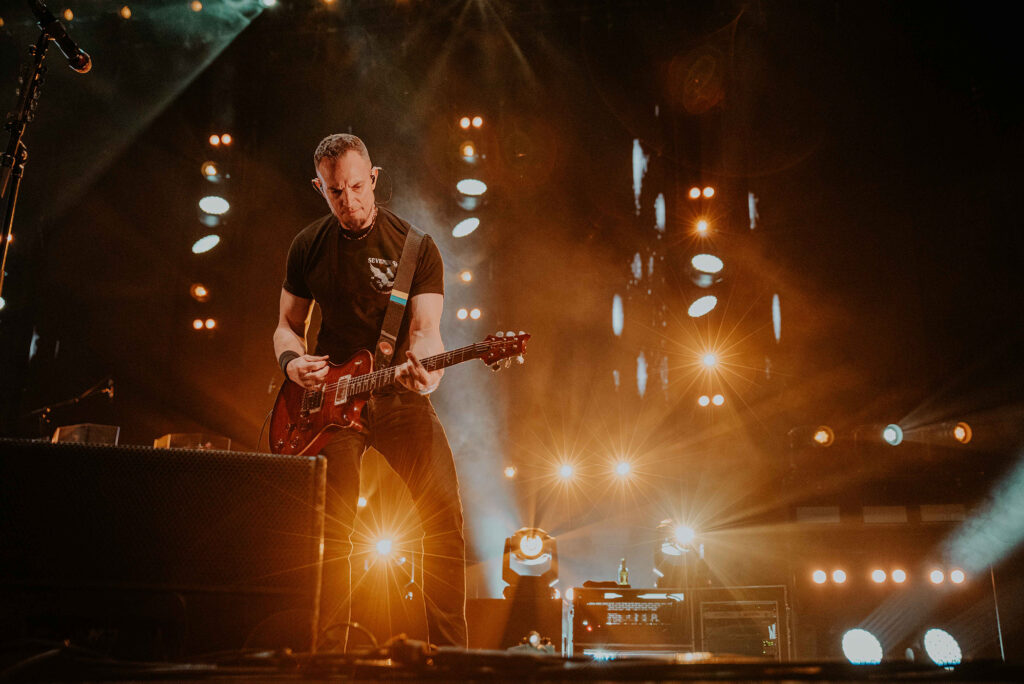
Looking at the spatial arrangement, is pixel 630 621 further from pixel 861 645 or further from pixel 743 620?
pixel 861 645

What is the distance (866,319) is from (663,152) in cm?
301

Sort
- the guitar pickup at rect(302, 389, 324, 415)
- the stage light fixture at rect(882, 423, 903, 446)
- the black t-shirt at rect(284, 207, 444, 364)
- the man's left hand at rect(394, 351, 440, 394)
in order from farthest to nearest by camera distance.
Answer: the stage light fixture at rect(882, 423, 903, 446)
the black t-shirt at rect(284, 207, 444, 364)
the guitar pickup at rect(302, 389, 324, 415)
the man's left hand at rect(394, 351, 440, 394)

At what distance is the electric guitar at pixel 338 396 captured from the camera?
3025 millimetres

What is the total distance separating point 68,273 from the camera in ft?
23.0

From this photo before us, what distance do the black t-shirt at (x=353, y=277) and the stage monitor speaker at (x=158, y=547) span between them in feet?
5.21

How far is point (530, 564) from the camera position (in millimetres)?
4422

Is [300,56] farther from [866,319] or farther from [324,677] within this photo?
[324,677]

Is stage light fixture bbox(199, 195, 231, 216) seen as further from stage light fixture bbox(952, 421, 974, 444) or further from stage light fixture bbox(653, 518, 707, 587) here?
stage light fixture bbox(952, 421, 974, 444)

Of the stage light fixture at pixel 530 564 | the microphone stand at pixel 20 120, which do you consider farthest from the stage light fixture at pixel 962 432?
the microphone stand at pixel 20 120

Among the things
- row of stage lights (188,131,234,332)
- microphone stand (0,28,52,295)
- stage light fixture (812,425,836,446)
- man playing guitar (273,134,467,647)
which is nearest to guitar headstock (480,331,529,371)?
man playing guitar (273,134,467,647)

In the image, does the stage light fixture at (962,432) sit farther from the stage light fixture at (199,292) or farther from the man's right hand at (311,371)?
the stage light fixture at (199,292)

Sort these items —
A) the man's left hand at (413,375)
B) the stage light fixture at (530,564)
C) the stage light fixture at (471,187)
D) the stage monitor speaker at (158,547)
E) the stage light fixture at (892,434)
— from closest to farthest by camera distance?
1. the stage monitor speaker at (158,547)
2. the man's left hand at (413,375)
3. the stage light fixture at (530,564)
4. the stage light fixture at (892,434)
5. the stage light fixture at (471,187)

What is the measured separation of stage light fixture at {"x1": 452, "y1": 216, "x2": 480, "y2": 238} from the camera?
26.5 ft

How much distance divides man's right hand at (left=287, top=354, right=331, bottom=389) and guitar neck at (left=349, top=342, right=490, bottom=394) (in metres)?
0.20
